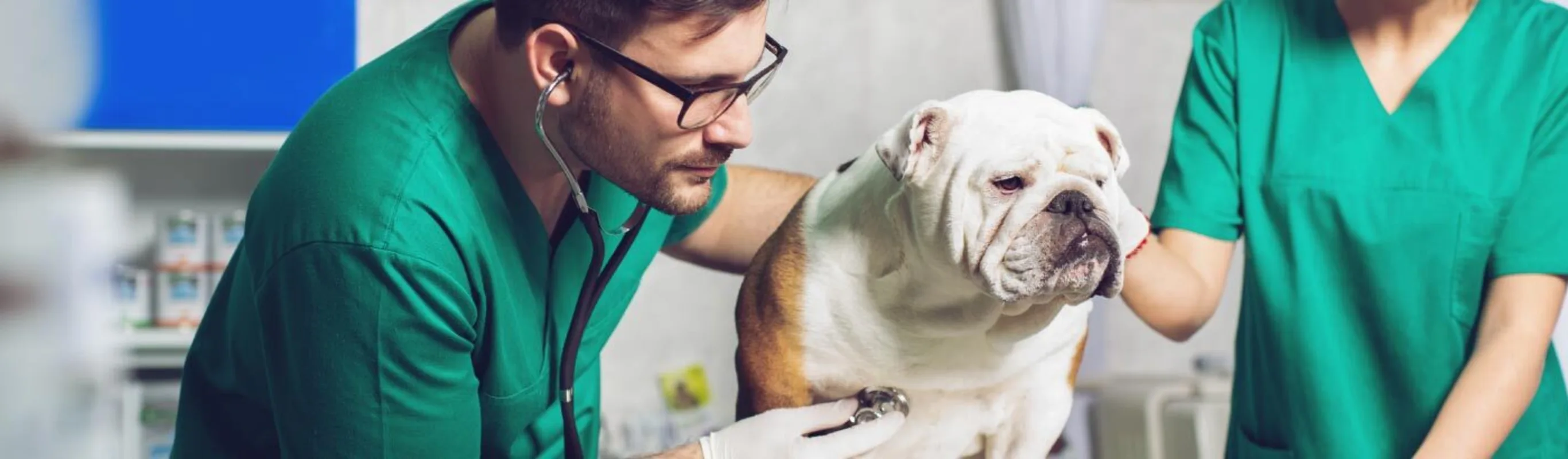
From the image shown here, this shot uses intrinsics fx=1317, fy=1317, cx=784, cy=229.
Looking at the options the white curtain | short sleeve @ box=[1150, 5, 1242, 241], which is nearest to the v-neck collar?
short sleeve @ box=[1150, 5, 1242, 241]

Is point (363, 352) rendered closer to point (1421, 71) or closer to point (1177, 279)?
point (1177, 279)

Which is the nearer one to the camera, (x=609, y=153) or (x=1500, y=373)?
(x=609, y=153)

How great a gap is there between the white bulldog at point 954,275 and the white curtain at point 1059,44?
123cm

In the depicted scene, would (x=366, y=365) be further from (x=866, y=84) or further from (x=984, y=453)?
(x=866, y=84)

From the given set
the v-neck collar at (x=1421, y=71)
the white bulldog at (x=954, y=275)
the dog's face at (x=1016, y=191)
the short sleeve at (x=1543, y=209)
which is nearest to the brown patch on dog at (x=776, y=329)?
the white bulldog at (x=954, y=275)

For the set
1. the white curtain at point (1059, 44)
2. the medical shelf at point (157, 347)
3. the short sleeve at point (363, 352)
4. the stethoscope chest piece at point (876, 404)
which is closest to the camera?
the short sleeve at point (363, 352)

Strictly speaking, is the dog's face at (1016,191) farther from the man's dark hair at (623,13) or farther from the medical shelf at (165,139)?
the medical shelf at (165,139)

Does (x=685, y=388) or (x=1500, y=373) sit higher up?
(x=1500, y=373)

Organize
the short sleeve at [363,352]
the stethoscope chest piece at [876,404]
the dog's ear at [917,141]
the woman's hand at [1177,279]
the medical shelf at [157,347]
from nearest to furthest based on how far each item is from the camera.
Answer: the short sleeve at [363,352] < the dog's ear at [917,141] < the stethoscope chest piece at [876,404] < the woman's hand at [1177,279] < the medical shelf at [157,347]

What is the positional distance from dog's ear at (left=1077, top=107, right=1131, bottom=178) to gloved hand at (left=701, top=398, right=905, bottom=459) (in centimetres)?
29

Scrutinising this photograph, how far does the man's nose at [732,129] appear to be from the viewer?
3.43 feet

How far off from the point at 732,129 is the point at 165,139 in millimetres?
1548

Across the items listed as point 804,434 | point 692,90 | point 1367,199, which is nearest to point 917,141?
point 692,90

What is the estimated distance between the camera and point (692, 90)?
1.02m
